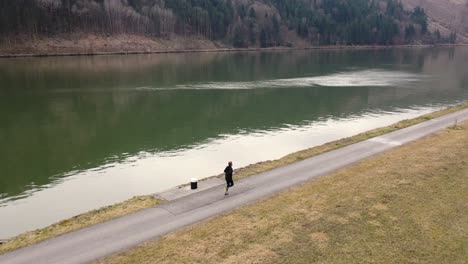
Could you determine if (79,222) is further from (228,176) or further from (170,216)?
(228,176)

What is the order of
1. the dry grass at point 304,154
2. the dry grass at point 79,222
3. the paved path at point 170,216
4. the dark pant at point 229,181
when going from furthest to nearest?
the dry grass at point 304,154 → the dark pant at point 229,181 → the dry grass at point 79,222 → the paved path at point 170,216

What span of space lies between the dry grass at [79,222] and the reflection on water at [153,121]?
451 cm

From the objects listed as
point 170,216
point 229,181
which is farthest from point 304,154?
point 170,216

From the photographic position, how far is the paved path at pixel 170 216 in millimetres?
18661

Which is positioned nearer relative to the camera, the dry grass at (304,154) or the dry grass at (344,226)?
the dry grass at (344,226)

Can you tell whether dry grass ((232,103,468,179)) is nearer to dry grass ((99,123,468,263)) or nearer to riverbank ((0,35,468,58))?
dry grass ((99,123,468,263))

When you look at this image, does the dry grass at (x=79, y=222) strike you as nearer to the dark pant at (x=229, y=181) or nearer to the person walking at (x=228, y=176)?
the person walking at (x=228, y=176)

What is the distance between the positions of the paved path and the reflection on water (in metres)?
7.20

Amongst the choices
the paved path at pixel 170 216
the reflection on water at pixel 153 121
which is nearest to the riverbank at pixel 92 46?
the reflection on water at pixel 153 121

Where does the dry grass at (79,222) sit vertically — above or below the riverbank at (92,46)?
below

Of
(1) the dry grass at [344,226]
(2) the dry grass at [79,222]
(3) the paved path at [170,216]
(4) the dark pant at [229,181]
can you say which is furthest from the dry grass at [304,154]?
(2) the dry grass at [79,222]

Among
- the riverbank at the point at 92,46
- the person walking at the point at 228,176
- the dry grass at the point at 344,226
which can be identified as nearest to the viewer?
the dry grass at the point at 344,226

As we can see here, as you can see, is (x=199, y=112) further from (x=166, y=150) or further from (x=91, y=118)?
(x=166, y=150)

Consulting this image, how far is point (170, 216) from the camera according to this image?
2252cm
